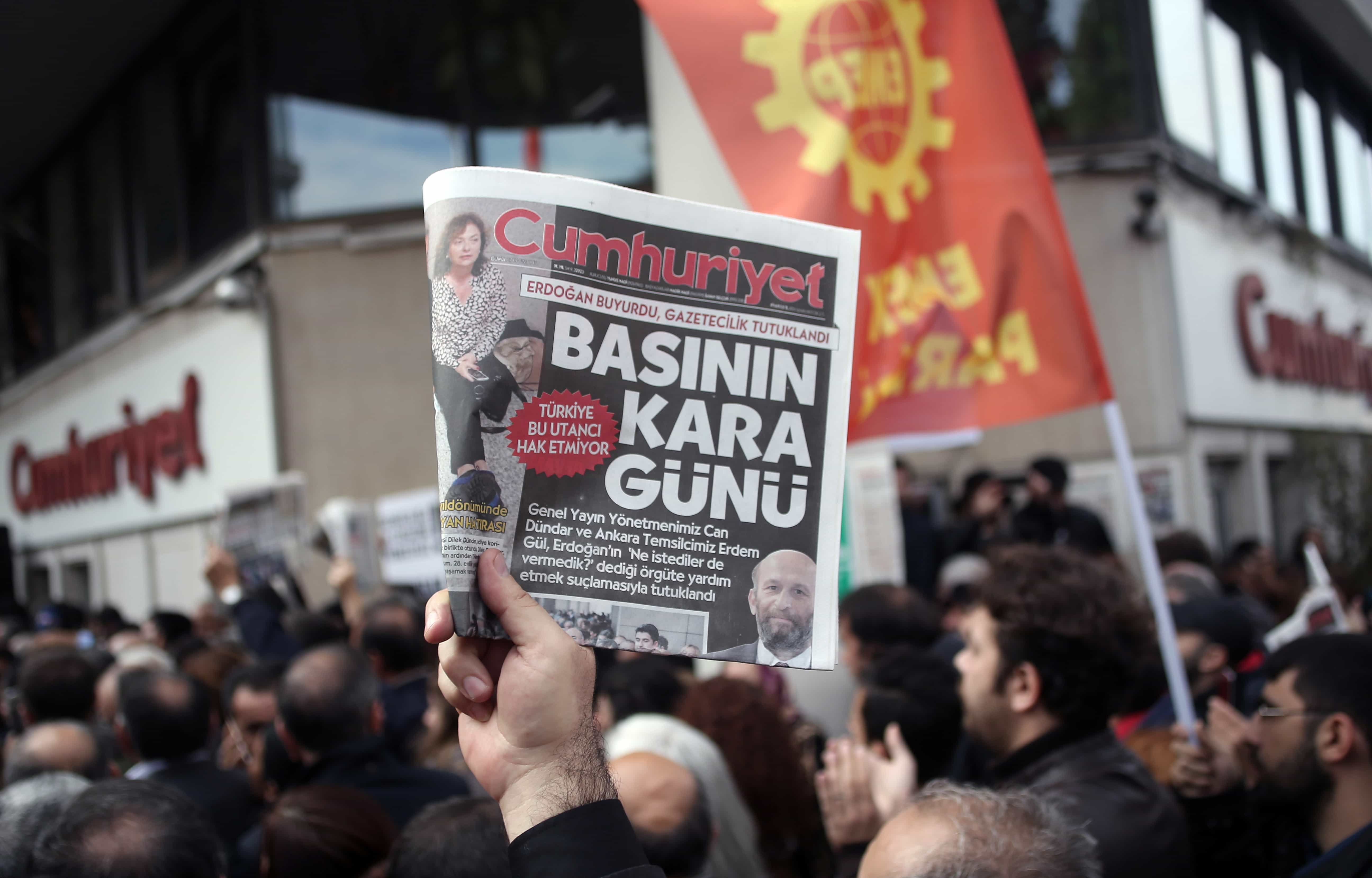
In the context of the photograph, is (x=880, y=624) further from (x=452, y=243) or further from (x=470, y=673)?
(x=452, y=243)

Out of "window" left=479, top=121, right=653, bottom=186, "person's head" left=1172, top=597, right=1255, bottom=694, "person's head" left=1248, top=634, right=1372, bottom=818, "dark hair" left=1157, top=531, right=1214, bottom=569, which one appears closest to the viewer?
"person's head" left=1248, top=634, right=1372, bottom=818

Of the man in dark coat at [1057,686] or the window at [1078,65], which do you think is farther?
the window at [1078,65]

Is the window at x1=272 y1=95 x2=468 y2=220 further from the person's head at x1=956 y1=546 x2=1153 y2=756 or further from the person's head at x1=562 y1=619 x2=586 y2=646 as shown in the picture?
the person's head at x1=562 y1=619 x2=586 y2=646

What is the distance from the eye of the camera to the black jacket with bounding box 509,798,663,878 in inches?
50.3

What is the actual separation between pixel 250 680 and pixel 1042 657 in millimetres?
2744

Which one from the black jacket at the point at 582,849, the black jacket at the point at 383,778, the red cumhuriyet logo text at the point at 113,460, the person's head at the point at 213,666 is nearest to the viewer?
the black jacket at the point at 582,849

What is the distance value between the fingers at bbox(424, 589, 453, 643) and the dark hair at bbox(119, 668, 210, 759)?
8.05ft

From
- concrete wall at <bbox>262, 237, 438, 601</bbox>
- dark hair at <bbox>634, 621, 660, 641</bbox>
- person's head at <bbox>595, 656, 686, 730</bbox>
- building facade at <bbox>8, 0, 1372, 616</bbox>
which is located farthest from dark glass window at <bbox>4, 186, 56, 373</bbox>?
dark hair at <bbox>634, 621, 660, 641</bbox>

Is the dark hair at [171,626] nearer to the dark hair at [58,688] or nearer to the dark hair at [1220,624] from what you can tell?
the dark hair at [58,688]

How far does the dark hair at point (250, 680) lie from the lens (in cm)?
404

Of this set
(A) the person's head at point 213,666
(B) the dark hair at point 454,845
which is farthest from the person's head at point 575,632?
(A) the person's head at point 213,666

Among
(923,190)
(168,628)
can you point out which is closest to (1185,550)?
(923,190)

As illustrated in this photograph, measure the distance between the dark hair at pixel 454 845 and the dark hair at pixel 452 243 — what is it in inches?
40.9

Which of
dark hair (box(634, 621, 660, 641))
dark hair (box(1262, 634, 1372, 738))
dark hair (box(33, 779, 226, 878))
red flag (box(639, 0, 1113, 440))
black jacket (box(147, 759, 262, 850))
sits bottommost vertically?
black jacket (box(147, 759, 262, 850))
